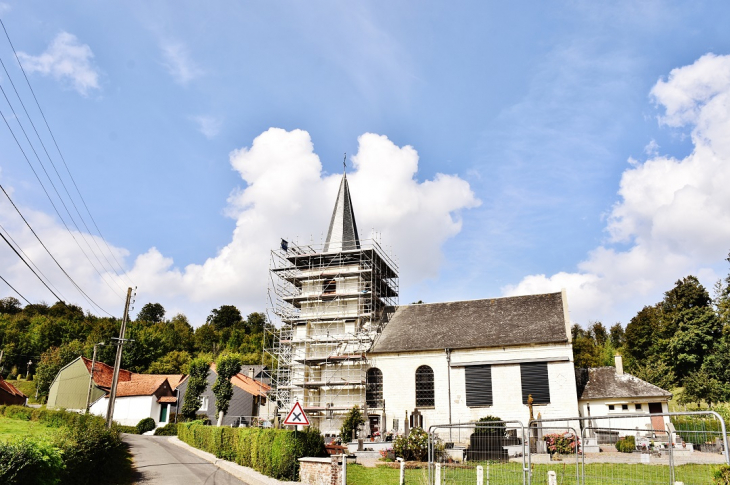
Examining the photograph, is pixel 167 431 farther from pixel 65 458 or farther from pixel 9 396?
pixel 65 458

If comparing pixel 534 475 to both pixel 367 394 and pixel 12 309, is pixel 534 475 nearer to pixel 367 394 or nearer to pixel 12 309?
pixel 367 394

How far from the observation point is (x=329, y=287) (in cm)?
4303

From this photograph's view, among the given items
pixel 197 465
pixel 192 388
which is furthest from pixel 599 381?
pixel 192 388

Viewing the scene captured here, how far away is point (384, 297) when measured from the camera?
1837 inches

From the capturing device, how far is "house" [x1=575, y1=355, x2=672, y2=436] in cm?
3108

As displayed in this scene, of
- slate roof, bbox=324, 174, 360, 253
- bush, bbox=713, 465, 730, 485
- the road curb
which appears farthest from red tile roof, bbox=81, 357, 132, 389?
bush, bbox=713, 465, 730, 485

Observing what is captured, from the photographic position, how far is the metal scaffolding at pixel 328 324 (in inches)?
1522

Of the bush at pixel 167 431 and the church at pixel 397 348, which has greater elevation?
the church at pixel 397 348

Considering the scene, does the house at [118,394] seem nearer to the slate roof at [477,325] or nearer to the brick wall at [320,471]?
the slate roof at [477,325]

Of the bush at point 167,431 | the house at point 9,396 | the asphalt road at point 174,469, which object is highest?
the house at point 9,396

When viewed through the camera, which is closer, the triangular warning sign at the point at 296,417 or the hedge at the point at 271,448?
the triangular warning sign at the point at 296,417

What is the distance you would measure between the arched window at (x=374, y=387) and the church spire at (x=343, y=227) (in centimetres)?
1075

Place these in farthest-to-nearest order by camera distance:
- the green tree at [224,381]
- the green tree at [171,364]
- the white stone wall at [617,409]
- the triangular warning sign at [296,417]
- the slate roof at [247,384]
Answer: the green tree at [171,364] → the slate roof at [247,384] → the green tree at [224,381] → the white stone wall at [617,409] → the triangular warning sign at [296,417]

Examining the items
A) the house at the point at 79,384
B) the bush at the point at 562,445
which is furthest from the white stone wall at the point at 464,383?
the house at the point at 79,384
